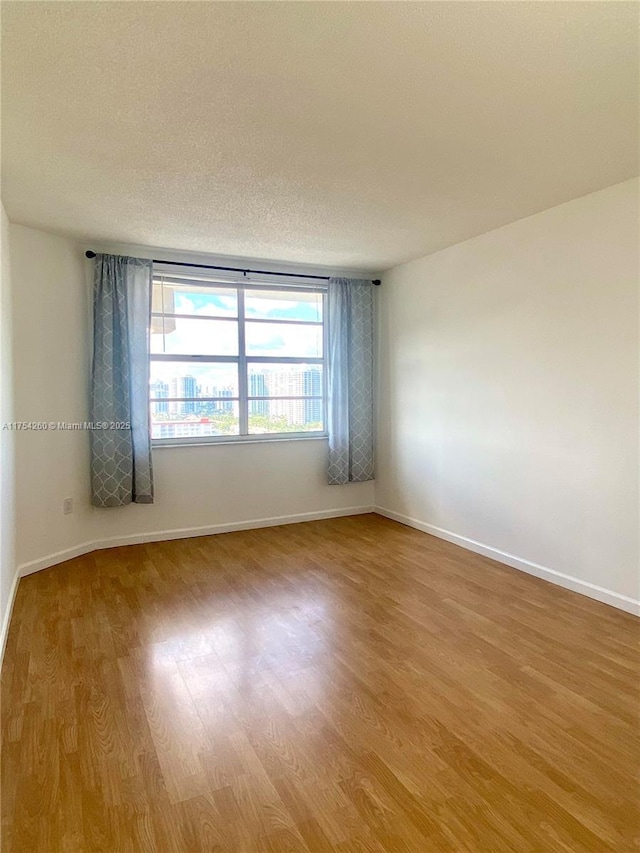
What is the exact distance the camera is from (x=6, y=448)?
2959mm

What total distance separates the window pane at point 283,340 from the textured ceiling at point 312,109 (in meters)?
1.45

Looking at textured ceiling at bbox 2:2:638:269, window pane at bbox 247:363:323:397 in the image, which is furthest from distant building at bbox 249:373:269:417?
textured ceiling at bbox 2:2:638:269

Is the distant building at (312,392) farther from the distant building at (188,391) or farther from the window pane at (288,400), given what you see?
the distant building at (188,391)

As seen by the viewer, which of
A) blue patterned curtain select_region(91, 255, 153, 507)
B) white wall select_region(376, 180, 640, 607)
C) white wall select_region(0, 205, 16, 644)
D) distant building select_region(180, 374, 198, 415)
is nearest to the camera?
white wall select_region(0, 205, 16, 644)

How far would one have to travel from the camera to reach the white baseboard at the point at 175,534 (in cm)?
376

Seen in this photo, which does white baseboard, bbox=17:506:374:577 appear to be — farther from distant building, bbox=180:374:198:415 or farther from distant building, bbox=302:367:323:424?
distant building, bbox=180:374:198:415

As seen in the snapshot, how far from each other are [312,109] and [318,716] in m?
2.50

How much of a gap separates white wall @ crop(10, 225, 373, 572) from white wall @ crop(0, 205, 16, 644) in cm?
27

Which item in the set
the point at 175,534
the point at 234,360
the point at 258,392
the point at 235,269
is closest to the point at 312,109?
the point at 235,269

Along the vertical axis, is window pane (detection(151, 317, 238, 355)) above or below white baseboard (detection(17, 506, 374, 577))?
above

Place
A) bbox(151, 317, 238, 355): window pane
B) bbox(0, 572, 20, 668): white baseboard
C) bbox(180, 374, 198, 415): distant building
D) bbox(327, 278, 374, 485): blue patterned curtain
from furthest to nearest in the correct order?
bbox(327, 278, 374, 485): blue patterned curtain < bbox(180, 374, 198, 415): distant building < bbox(151, 317, 238, 355): window pane < bbox(0, 572, 20, 668): white baseboard

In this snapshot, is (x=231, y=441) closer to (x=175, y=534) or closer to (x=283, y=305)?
(x=175, y=534)

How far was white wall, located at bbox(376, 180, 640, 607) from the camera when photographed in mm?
2973

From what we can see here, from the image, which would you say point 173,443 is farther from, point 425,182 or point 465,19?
point 465,19
